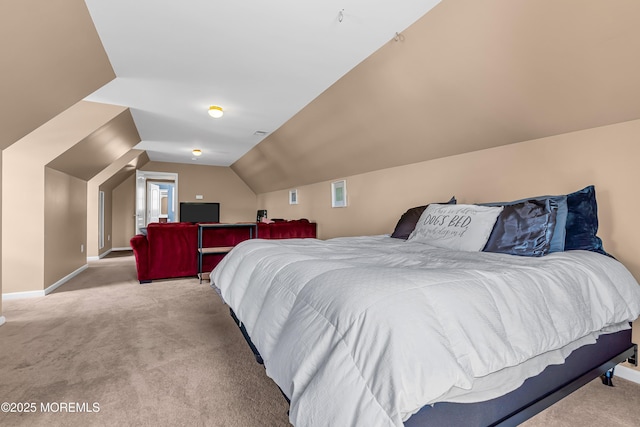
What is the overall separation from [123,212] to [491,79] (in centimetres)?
899

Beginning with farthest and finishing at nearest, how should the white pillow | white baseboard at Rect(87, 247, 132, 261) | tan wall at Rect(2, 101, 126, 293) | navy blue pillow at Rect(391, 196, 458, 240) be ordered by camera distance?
1. white baseboard at Rect(87, 247, 132, 261)
2. tan wall at Rect(2, 101, 126, 293)
3. navy blue pillow at Rect(391, 196, 458, 240)
4. the white pillow

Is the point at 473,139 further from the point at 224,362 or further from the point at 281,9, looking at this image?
the point at 224,362

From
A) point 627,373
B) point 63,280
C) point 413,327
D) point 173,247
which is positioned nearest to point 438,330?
point 413,327

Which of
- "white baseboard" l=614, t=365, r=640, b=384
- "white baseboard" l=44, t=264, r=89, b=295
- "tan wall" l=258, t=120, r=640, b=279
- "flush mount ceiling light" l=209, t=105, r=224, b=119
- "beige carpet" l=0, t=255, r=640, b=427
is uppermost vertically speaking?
"flush mount ceiling light" l=209, t=105, r=224, b=119

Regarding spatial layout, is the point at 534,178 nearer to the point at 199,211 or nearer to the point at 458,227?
the point at 458,227

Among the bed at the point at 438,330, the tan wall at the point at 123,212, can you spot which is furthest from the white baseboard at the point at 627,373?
the tan wall at the point at 123,212

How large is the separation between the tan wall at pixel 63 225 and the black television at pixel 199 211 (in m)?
3.12

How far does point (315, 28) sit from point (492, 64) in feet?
4.43

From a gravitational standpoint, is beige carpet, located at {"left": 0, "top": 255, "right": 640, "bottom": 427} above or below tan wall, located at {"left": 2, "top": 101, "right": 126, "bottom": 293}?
below

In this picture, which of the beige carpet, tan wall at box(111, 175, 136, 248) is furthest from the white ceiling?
tan wall at box(111, 175, 136, 248)

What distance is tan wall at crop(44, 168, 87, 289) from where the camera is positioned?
149 inches

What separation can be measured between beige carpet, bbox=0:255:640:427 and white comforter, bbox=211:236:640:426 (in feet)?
1.37

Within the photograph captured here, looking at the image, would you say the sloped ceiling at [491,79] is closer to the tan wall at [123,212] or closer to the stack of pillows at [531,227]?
the stack of pillows at [531,227]

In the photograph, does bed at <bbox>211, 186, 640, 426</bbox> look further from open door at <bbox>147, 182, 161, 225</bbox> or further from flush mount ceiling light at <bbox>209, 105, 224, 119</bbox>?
open door at <bbox>147, 182, 161, 225</bbox>
